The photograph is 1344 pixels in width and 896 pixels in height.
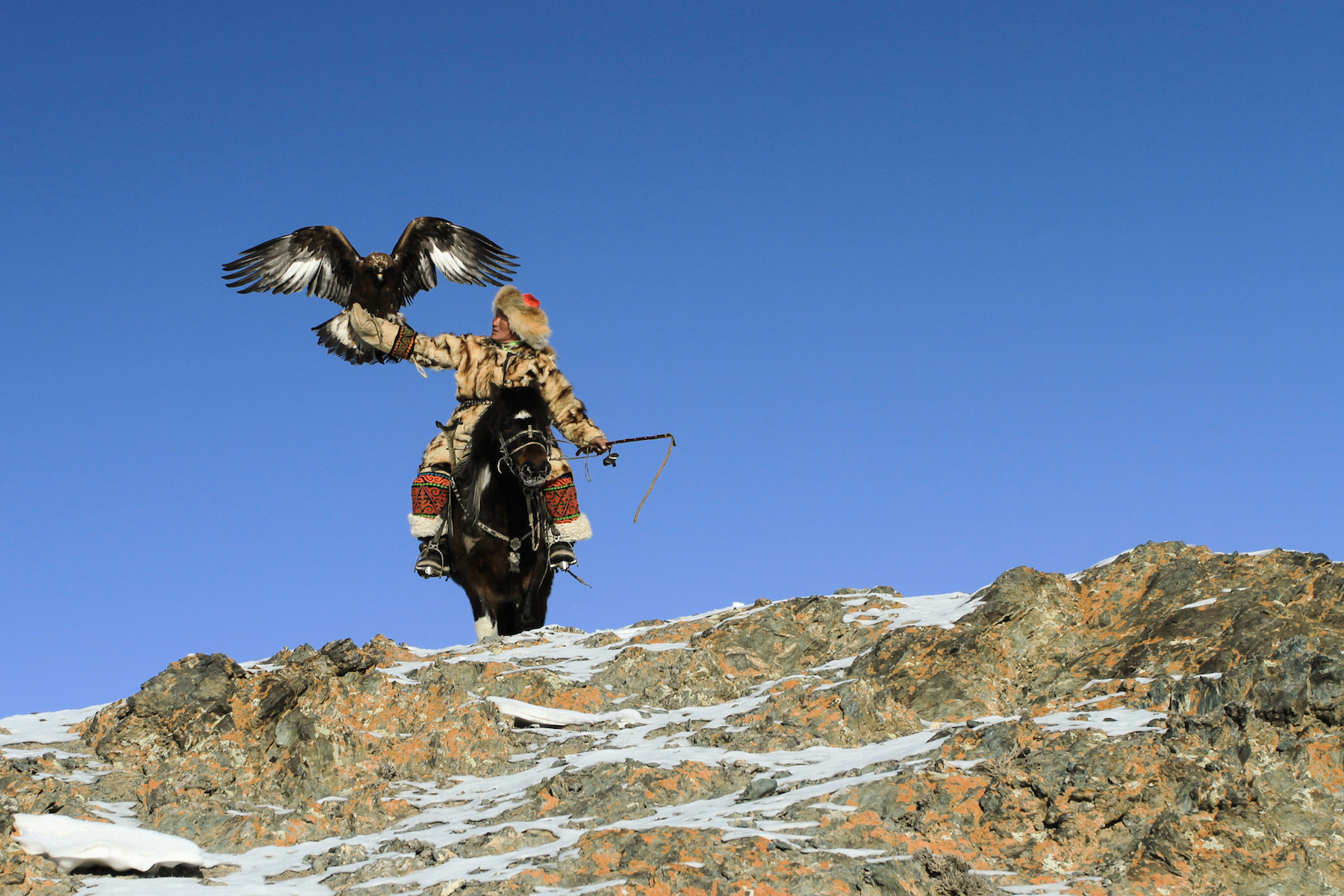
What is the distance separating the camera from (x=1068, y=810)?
4730mm

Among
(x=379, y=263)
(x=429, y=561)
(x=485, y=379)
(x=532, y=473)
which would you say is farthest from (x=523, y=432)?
(x=379, y=263)

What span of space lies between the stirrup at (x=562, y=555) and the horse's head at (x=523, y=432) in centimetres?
77

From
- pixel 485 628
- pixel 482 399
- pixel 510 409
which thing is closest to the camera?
pixel 510 409

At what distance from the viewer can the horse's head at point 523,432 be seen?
11898mm

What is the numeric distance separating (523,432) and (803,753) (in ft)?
21.0

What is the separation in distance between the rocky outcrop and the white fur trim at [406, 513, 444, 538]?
3481 mm

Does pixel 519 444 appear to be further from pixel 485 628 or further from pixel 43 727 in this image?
pixel 43 727

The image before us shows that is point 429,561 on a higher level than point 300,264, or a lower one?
lower

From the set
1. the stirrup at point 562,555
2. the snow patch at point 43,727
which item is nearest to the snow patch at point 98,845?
the snow patch at point 43,727

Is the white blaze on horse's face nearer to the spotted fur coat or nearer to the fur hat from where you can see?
the spotted fur coat

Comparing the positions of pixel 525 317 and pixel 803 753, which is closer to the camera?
pixel 803 753

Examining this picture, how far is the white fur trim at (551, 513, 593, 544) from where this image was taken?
41.5ft

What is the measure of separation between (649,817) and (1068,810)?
1.72 meters

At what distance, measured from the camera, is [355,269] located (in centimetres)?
1328
